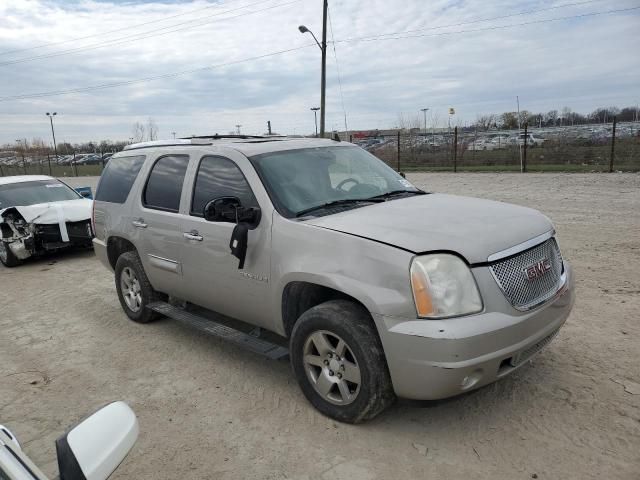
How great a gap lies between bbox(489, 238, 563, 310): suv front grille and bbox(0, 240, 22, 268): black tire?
29.1ft

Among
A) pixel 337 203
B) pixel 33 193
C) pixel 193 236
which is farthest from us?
pixel 33 193

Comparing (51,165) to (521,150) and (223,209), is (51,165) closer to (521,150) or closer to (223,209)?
(521,150)

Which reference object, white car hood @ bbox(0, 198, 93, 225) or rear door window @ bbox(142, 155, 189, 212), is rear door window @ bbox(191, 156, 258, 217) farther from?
white car hood @ bbox(0, 198, 93, 225)

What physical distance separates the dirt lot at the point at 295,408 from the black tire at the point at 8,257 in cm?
352

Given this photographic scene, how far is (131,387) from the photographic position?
4.14 m

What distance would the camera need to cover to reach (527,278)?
317 centimetres

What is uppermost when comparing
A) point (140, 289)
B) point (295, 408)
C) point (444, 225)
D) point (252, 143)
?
point (252, 143)

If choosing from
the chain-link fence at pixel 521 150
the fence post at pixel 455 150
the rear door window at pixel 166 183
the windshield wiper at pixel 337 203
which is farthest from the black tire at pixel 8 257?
the fence post at pixel 455 150

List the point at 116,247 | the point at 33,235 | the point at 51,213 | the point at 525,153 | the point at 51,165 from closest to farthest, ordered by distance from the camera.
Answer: the point at 116,247
the point at 33,235
the point at 51,213
the point at 525,153
the point at 51,165

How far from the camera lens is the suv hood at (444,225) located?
3.01 metres

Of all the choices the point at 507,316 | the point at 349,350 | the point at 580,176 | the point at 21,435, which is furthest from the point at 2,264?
the point at 580,176

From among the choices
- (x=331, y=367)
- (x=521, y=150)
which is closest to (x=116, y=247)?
(x=331, y=367)

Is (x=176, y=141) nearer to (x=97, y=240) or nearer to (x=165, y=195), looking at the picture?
(x=165, y=195)

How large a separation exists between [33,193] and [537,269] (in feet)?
32.7
